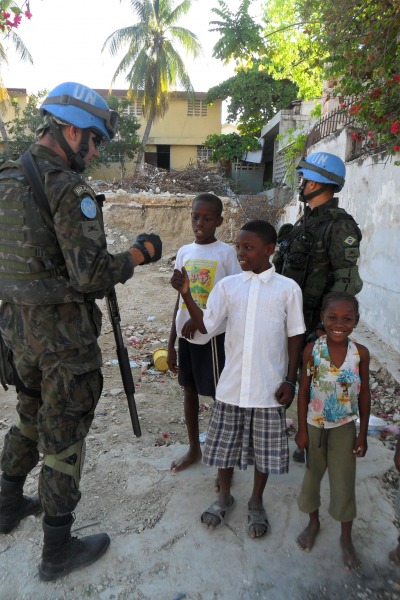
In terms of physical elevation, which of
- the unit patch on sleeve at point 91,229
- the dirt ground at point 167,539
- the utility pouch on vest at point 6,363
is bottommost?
the dirt ground at point 167,539

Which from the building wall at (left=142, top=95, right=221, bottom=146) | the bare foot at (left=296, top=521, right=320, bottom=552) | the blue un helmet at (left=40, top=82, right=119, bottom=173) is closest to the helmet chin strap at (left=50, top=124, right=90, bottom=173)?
the blue un helmet at (left=40, top=82, right=119, bottom=173)

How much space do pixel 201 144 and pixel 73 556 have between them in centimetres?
2594

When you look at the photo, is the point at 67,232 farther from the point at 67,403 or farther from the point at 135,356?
the point at 135,356

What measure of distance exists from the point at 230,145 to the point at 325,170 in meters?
20.3

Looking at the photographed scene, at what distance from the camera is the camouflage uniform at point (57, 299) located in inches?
72.7

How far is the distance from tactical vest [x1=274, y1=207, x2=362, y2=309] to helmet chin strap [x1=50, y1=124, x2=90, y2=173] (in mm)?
1261

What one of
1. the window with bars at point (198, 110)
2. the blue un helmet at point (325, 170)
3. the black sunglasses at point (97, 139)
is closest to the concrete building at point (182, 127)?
the window with bars at point (198, 110)

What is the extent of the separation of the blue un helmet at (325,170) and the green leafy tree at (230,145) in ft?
64.8

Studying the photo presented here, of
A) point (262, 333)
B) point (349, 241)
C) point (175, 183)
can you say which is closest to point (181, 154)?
point (175, 183)

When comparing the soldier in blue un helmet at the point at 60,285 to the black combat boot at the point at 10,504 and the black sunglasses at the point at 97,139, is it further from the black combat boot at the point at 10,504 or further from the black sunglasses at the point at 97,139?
the black combat boot at the point at 10,504

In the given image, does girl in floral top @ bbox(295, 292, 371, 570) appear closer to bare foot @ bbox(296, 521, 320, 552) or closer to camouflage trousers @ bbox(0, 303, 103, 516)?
bare foot @ bbox(296, 521, 320, 552)

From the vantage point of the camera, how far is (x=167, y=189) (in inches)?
610

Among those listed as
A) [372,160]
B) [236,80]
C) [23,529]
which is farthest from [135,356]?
[236,80]

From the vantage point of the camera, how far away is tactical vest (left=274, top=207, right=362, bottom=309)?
2.55 metres
